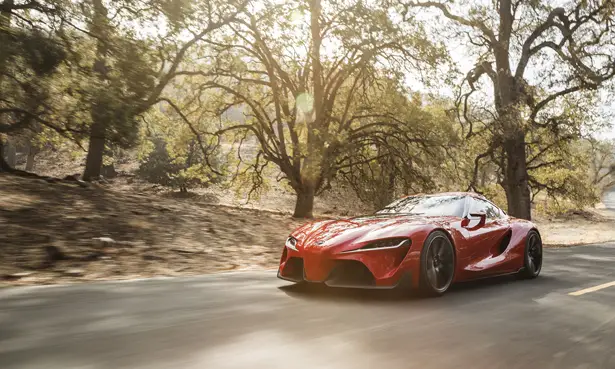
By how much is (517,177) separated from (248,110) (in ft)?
36.2

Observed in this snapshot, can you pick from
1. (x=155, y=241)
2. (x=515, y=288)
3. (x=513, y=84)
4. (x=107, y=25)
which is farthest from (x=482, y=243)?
(x=513, y=84)

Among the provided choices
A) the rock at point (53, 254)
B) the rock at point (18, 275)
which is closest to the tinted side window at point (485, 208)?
the rock at point (18, 275)

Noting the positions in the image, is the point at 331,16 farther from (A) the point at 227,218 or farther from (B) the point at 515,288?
(B) the point at 515,288

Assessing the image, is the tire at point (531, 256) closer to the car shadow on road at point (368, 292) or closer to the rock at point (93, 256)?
the car shadow on road at point (368, 292)

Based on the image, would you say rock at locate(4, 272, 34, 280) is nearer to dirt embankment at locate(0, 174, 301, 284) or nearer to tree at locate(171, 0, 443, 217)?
dirt embankment at locate(0, 174, 301, 284)

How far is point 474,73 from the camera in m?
21.8

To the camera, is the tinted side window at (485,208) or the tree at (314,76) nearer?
the tinted side window at (485,208)

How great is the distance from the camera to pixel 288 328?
3891mm

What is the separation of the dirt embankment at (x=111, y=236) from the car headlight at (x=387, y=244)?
3.39 m

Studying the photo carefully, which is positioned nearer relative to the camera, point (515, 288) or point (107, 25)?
point (515, 288)

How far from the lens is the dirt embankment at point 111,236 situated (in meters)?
7.25

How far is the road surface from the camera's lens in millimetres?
3131

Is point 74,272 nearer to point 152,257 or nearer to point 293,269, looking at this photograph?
point 152,257

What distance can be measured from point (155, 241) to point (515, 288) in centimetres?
623
